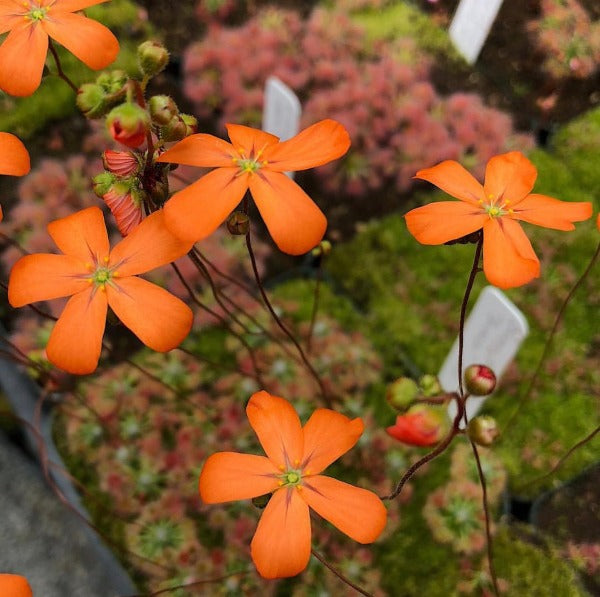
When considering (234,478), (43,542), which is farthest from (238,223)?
(43,542)

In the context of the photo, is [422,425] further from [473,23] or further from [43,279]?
[473,23]

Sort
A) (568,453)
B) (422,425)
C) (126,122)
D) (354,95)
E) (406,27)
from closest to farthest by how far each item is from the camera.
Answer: (126,122) → (422,425) → (568,453) → (354,95) → (406,27)

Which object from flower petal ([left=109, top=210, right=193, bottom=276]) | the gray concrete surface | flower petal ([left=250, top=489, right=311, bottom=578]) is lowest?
the gray concrete surface

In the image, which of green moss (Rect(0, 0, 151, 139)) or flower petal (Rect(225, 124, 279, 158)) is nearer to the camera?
flower petal (Rect(225, 124, 279, 158))

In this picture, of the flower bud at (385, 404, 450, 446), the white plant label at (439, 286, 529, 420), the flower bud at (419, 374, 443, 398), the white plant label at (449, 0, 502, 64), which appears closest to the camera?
the flower bud at (385, 404, 450, 446)

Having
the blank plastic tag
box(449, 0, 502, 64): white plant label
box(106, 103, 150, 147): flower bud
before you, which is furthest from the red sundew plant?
the blank plastic tag

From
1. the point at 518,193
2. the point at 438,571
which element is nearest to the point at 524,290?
the point at 438,571

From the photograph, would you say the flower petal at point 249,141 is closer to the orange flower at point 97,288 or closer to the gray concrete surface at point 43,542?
the orange flower at point 97,288

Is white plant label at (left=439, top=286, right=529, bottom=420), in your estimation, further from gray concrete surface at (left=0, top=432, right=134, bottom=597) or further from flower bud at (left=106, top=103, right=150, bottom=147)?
gray concrete surface at (left=0, top=432, right=134, bottom=597)
